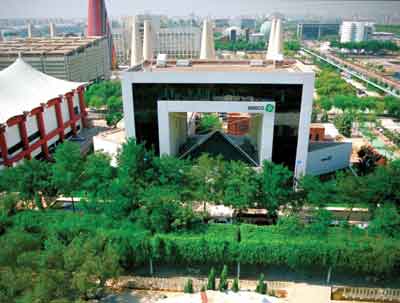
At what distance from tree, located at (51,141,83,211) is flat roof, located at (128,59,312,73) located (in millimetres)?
8058

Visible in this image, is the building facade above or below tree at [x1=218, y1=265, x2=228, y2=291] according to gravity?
above

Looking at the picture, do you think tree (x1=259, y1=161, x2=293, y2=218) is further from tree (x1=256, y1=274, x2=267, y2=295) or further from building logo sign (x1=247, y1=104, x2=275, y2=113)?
building logo sign (x1=247, y1=104, x2=275, y2=113)

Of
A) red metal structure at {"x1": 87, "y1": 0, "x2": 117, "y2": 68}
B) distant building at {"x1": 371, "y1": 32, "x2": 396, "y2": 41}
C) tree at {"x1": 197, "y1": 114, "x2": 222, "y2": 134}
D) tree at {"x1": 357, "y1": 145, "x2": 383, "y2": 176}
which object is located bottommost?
tree at {"x1": 357, "y1": 145, "x2": 383, "y2": 176}

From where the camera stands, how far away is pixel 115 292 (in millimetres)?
17641

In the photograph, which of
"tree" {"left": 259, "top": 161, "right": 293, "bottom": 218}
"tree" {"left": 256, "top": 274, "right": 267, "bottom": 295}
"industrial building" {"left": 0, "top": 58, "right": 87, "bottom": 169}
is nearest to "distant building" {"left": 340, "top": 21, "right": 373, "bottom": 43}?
"industrial building" {"left": 0, "top": 58, "right": 87, "bottom": 169}

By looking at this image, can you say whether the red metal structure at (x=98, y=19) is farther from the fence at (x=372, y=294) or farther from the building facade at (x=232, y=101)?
the fence at (x=372, y=294)

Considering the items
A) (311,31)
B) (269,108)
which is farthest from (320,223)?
(311,31)

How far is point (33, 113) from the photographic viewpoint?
32281 mm

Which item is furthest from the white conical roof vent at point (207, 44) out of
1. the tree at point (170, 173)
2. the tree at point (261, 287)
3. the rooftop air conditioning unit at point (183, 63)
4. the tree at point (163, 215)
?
the tree at point (261, 287)

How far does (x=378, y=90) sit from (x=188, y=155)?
168ft

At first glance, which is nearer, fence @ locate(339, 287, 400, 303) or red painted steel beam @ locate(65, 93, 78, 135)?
fence @ locate(339, 287, 400, 303)

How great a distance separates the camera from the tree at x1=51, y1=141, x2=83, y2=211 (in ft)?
71.6

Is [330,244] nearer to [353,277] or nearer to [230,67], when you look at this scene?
[353,277]

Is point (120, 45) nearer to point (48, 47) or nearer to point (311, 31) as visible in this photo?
point (48, 47)
